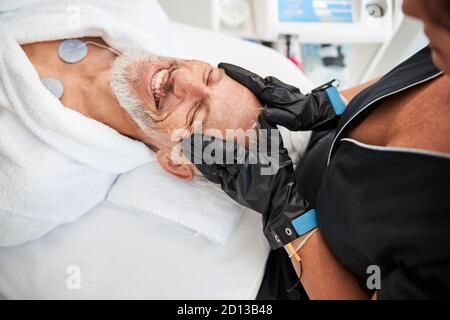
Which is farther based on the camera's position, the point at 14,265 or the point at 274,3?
the point at 274,3

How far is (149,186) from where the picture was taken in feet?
3.45

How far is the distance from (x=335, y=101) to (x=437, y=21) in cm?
54

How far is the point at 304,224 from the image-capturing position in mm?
841

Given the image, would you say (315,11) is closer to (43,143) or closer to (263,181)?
(263,181)

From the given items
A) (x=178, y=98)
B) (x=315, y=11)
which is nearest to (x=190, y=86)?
(x=178, y=98)

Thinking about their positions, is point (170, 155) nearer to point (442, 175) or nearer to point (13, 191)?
point (13, 191)

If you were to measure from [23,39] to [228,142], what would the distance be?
0.64 m

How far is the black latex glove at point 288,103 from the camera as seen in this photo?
3.13ft

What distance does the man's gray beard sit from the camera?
38.0 inches

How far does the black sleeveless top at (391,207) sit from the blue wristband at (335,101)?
12cm

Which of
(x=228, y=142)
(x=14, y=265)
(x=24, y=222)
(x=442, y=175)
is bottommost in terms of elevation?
(x=14, y=265)

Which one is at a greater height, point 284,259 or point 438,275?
point 438,275

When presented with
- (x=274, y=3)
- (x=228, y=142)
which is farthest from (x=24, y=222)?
(x=274, y=3)

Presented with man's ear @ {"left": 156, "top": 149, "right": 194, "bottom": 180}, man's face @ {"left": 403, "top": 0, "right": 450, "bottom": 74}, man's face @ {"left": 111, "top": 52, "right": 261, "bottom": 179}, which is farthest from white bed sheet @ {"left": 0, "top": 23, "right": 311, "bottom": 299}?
man's face @ {"left": 403, "top": 0, "right": 450, "bottom": 74}
